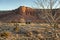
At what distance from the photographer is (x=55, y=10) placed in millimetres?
23172

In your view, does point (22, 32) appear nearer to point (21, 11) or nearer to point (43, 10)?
point (43, 10)

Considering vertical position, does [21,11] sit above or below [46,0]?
below

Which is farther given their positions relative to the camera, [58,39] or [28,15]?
[28,15]

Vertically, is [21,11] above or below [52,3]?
below

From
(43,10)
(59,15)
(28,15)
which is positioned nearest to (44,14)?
(43,10)

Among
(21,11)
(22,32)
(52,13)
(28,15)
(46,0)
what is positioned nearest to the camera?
(46,0)

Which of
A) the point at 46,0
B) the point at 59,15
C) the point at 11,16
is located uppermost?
the point at 46,0

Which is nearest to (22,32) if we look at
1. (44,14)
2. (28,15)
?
(44,14)

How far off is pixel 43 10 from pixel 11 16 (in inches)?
2014

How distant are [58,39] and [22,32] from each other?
22.1ft

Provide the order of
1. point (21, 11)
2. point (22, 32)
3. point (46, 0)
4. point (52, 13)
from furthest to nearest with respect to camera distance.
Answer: point (21, 11)
point (22, 32)
point (52, 13)
point (46, 0)

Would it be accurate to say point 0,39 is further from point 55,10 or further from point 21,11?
point 21,11

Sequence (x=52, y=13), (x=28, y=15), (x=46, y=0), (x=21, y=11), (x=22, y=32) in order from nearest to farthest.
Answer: (x=46, y=0) < (x=52, y=13) < (x=22, y=32) < (x=28, y=15) < (x=21, y=11)

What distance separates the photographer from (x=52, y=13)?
24.0 meters
